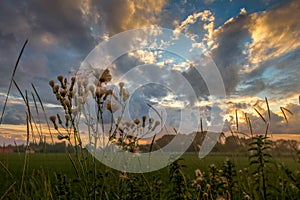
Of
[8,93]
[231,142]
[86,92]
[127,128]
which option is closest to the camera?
[8,93]

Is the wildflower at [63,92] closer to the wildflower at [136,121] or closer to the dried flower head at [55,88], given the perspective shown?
the dried flower head at [55,88]

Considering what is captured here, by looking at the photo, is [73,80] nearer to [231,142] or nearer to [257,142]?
[257,142]

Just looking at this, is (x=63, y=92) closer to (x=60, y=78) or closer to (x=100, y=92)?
(x=60, y=78)

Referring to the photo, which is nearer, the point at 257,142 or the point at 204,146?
the point at 257,142

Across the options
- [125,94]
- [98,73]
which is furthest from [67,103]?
[125,94]

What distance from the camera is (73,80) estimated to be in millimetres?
2811

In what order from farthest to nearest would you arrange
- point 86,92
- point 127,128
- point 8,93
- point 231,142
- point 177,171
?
point 231,142 < point 127,128 < point 177,171 < point 86,92 < point 8,93

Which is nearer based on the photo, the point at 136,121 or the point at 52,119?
the point at 52,119

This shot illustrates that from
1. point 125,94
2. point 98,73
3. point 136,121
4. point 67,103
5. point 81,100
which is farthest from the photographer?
point 136,121

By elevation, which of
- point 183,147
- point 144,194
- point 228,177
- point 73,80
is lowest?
point 144,194

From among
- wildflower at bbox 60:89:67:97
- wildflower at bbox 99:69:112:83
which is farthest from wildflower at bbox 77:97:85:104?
wildflower at bbox 99:69:112:83

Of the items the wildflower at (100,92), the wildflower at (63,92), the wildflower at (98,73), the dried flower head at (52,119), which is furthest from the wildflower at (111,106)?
the dried flower head at (52,119)

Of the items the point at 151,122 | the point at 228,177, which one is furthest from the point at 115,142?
the point at 228,177

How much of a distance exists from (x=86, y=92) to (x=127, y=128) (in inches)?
32.9
